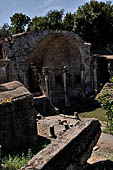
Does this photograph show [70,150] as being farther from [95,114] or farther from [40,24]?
[40,24]

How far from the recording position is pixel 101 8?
100 ft

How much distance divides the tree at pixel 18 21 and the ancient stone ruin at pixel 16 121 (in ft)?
108

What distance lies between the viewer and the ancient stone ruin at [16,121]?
408 inches

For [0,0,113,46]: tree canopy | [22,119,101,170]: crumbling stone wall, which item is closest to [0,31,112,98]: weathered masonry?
[0,0,113,46]: tree canopy

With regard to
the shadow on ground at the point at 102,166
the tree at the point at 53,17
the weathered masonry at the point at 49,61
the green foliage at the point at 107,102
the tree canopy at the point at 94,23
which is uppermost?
the tree at the point at 53,17

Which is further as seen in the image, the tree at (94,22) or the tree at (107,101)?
the tree at (94,22)

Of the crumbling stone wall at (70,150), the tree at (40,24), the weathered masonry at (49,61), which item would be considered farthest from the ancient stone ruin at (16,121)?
the tree at (40,24)

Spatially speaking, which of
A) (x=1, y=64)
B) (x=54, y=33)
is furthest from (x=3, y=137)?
(x=54, y=33)

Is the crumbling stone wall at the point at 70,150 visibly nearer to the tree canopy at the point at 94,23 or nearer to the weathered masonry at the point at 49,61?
the weathered masonry at the point at 49,61

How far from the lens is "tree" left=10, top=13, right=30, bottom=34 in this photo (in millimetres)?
41625

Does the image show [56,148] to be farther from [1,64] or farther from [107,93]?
[1,64]

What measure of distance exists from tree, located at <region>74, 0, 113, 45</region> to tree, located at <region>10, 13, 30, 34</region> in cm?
1442

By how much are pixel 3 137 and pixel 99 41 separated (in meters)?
24.1

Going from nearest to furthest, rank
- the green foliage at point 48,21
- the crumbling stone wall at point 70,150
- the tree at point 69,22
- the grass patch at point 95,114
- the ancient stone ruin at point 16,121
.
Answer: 1. the crumbling stone wall at point 70,150
2. the ancient stone ruin at point 16,121
3. the grass patch at point 95,114
4. the tree at point 69,22
5. the green foliage at point 48,21
